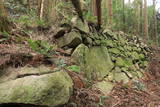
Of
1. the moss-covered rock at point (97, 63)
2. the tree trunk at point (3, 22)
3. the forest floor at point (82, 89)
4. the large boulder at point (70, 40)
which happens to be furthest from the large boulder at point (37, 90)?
the large boulder at point (70, 40)

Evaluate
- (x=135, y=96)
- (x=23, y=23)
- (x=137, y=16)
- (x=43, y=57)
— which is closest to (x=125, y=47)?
(x=135, y=96)

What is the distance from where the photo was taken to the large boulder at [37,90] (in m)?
2.10

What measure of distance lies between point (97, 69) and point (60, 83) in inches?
81.0

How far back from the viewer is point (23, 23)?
4.42 m

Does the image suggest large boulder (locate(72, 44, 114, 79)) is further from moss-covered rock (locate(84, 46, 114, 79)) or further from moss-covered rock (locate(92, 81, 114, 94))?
moss-covered rock (locate(92, 81, 114, 94))

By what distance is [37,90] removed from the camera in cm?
216

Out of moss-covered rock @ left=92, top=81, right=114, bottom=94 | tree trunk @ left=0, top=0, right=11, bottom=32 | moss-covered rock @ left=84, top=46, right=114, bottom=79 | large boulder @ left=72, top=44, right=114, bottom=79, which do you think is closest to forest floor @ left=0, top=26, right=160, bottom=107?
moss-covered rock @ left=92, top=81, right=114, bottom=94

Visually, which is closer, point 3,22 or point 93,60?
point 3,22

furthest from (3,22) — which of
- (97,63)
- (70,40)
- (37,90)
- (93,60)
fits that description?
(97,63)

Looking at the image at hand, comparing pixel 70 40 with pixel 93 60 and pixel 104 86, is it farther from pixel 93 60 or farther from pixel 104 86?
pixel 104 86

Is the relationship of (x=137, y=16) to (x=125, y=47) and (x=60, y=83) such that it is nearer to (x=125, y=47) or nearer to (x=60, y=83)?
(x=125, y=47)

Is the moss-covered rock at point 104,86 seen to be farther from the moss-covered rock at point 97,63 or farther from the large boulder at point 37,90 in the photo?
the large boulder at point 37,90

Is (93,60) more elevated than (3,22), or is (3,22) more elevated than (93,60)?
(3,22)

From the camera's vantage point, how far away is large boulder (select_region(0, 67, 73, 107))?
6.89ft
